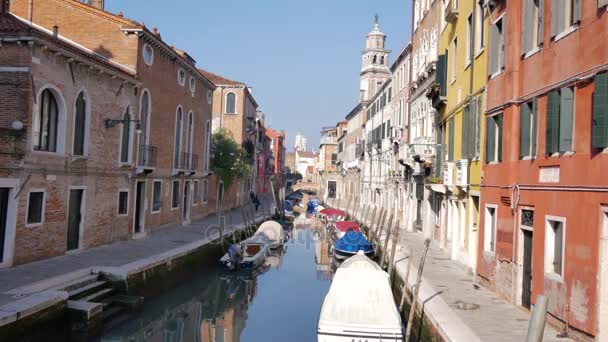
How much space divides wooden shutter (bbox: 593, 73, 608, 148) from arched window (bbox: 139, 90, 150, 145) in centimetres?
1419

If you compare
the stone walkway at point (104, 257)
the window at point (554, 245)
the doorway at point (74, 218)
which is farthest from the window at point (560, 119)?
the doorway at point (74, 218)

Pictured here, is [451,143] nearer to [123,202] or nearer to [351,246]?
[351,246]

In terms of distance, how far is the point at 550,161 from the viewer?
8188mm

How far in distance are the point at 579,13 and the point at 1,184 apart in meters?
10.5

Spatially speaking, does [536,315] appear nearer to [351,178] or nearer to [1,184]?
[1,184]

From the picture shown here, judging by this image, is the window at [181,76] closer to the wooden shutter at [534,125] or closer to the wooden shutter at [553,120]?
the wooden shutter at [534,125]

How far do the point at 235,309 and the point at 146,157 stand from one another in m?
6.65

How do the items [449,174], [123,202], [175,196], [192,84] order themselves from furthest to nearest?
[192,84] → [175,196] → [123,202] → [449,174]

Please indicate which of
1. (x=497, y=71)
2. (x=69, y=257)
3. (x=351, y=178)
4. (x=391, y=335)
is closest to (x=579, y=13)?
(x=497, y=71)

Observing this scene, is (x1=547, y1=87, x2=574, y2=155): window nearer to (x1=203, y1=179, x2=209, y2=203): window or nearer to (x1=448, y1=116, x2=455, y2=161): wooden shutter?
(x1=448, y1=116, x2=455, y2=161): wooden shutter

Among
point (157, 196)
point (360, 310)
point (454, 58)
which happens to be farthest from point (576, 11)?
point (157, 196)

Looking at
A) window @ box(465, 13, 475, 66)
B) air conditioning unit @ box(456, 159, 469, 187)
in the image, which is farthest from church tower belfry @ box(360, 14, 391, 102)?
air conditioning unit @ box(456, 159, 469, 187)

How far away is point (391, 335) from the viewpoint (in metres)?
8.49

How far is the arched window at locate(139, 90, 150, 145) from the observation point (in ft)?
58.5
